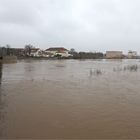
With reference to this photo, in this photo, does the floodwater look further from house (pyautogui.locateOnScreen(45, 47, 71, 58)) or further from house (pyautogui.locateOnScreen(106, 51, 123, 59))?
house (pyautogui.locateOnScreen(106, 51, 123, 59))

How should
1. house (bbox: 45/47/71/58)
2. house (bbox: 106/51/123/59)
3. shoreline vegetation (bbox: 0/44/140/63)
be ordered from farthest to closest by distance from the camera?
house (bbox: 106/51/123/59) < house (bbox: 45/47/71/58) < shoreline vegetation (bbox: 0/44/140/63)

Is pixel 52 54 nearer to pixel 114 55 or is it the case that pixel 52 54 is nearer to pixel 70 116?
pixel 114 55

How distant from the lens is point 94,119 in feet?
29.7

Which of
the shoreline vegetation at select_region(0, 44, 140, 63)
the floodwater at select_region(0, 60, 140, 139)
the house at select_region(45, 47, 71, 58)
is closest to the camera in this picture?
the floodwater at select_region(0, 60, 140, 139)

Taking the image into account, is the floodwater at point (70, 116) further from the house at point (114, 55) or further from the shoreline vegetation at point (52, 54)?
the house at point (114, 55)

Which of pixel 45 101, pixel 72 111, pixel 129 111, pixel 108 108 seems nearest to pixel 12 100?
pixel 45 101

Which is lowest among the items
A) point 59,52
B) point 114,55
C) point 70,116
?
point 114,55

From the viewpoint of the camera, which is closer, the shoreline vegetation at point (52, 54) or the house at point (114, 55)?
the shoreline vegetation at point (52, 54)

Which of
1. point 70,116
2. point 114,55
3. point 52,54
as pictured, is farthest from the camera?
point 114,55

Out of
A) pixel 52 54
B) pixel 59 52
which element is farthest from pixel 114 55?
pixel 52 54

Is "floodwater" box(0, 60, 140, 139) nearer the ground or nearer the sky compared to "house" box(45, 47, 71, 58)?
nearer the ground

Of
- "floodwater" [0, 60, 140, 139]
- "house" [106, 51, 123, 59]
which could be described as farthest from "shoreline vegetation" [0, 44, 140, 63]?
"floodwater" [0, 60, 140, 139]

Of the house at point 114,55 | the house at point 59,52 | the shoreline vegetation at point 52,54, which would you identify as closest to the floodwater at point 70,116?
the shoreline vegetation at point 52,54

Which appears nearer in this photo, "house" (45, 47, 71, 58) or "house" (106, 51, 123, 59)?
"house" (45, 47, 71, 58)
